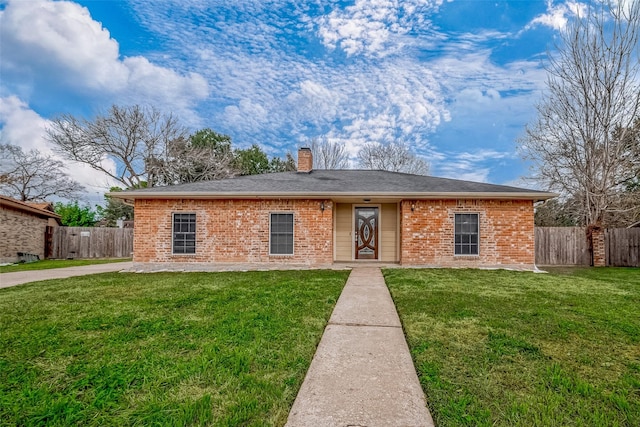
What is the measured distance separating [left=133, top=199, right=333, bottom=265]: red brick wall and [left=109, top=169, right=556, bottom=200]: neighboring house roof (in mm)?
345

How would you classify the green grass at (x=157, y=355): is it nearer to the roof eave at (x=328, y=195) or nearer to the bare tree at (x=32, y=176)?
the roof eave at (x=328, y=195)

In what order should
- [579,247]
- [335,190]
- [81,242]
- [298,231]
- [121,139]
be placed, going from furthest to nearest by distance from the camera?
[121,139], [81,242], [579,247], [298,231], [335,190]

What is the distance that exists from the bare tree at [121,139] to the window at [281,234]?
16926mm

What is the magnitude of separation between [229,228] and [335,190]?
3.52 meters

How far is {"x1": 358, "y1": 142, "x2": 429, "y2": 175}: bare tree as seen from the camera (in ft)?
87.5

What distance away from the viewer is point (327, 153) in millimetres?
26391

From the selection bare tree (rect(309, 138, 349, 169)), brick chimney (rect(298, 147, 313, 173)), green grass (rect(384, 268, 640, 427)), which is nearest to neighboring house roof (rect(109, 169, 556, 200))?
brick chimney (rect(298, 147, 313, 173))

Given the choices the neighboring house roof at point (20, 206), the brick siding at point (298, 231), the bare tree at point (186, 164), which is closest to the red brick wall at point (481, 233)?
the brick siding at point (298, 231)

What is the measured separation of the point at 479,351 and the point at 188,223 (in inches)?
355

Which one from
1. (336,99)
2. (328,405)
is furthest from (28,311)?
(336,99)

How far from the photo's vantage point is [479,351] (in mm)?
3135

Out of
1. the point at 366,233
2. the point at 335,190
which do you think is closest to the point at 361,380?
the point at 335,190

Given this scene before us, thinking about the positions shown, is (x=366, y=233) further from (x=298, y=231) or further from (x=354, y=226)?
(x=298, y=231)

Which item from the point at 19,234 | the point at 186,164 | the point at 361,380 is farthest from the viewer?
the point at 186,164
